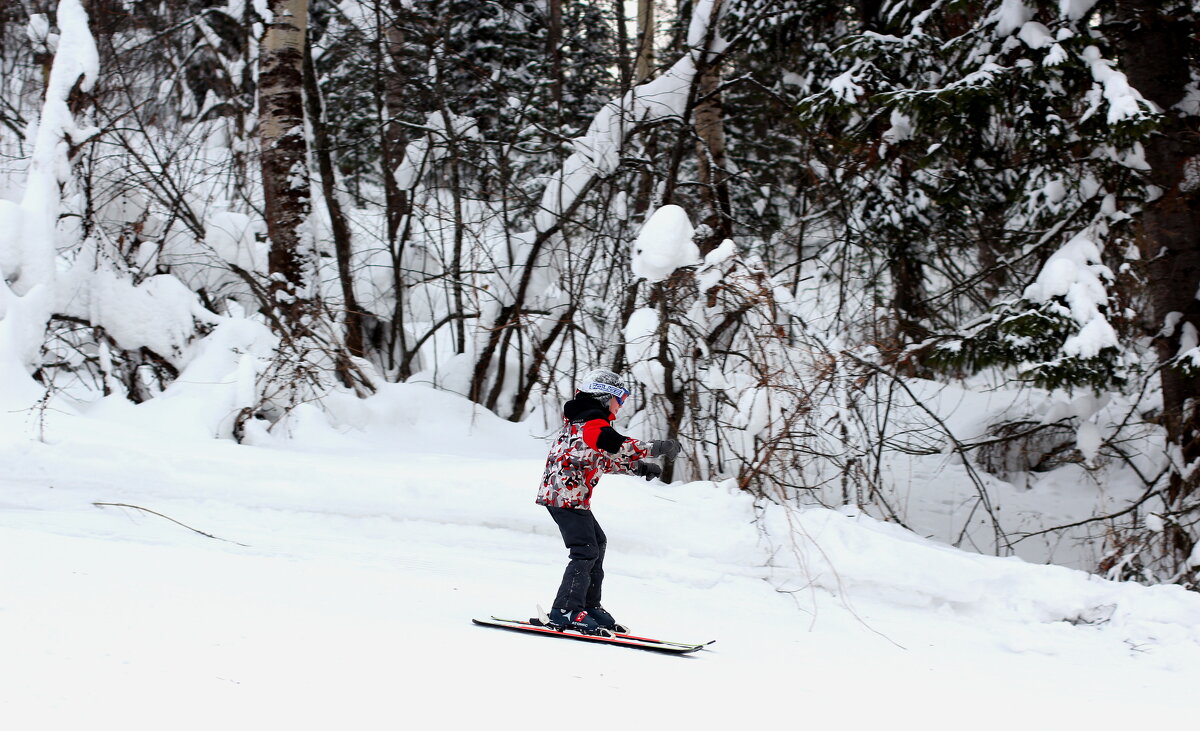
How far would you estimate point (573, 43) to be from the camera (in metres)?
9.60

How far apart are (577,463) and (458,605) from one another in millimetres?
1218

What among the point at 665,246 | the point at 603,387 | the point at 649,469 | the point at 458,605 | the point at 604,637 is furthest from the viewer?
the point at 665,246

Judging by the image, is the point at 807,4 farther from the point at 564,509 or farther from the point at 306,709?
A: the point at 306,709

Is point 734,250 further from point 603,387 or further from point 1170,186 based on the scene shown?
point 1170,186

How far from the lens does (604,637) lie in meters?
4.72

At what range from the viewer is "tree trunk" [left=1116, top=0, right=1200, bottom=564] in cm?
680

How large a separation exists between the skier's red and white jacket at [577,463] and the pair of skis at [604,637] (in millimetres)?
632

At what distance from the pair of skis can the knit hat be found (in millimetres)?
1214

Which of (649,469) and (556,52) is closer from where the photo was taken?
(649,469)

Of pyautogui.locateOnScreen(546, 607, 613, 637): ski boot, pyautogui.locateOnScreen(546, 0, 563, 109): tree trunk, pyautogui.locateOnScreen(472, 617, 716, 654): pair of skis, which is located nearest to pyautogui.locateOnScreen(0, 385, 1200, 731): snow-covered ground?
pyautogui.locateOnScreen(472, 617, 716, 654): pair of skis

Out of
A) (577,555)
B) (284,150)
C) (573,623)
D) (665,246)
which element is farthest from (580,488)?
(284,150)

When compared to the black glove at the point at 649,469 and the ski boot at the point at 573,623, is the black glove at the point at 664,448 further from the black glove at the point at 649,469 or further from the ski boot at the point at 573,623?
the ski boot at the point at 573,623

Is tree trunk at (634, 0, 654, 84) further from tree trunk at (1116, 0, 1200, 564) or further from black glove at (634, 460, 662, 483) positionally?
black glove at (634, 460, 662, 483)

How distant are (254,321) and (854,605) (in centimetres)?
578
